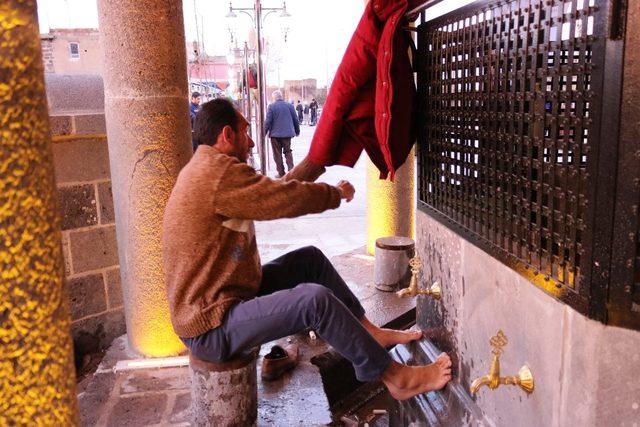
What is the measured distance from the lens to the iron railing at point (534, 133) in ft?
4.82

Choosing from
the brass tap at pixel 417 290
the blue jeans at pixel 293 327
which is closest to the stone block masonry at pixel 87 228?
the blue jeans at pixel 293 327

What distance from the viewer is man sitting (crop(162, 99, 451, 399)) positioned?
2.88 m

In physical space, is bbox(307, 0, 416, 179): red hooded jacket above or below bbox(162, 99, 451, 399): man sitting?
above

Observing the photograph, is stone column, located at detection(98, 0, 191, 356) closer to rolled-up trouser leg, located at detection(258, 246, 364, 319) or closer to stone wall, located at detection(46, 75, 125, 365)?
stone wall, located at detection(46, 75, 125, 365)

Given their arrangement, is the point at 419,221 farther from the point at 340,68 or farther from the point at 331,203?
the point at 340,68

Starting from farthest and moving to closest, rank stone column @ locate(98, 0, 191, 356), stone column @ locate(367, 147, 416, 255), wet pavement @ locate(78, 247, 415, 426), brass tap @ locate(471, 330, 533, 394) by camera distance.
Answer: stone column @ locate(367, 147, 416, 255) → stone column @ locate(98, 0, 191, 356) → wet pavement @ locate(78, 247, 415, 426) → brass tap @ locate(471, 330, 533, 394)

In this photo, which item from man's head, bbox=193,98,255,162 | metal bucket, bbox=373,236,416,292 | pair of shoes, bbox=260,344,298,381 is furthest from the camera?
metal bucket, bbox=373,236,416,292

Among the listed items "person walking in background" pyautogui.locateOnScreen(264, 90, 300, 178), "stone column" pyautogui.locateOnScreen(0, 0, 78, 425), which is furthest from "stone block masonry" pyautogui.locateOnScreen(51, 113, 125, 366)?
"person walking in background" pyautogui.locateOnScreen(264, 90, 300, 178)

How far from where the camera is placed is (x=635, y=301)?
1.46m

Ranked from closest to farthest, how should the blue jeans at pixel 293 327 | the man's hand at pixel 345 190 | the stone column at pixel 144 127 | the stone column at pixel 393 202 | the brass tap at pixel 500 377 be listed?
the brass tap at pixel 500 377, the blue jeans at pixel 293 327, the man's hand at pixel 345 190, the stone column at pixel 144 127, the stone column at pixel 393 202

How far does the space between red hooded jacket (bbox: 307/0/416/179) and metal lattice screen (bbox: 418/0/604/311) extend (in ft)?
0.46

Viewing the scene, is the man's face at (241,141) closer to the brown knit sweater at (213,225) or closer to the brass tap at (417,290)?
the brown knit sweater at (213,225)

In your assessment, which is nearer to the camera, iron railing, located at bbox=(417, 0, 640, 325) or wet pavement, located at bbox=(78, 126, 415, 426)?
iron railing, located at bbox=(417, 0, 640, 325)

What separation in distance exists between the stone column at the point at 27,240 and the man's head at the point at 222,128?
221cm
